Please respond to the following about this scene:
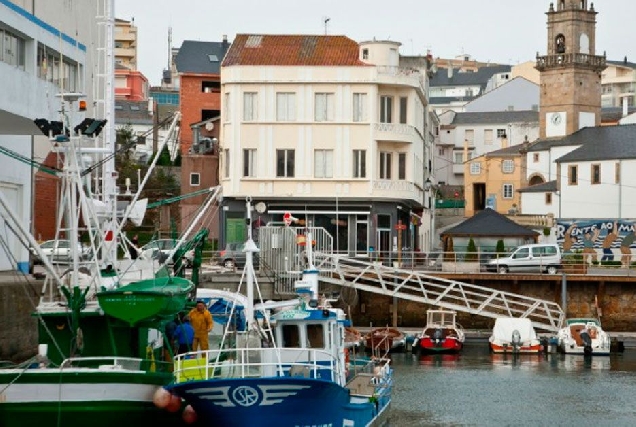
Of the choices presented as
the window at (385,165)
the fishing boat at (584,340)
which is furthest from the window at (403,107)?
the fishing boat at (584,340)

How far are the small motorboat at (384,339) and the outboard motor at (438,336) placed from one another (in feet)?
4.05

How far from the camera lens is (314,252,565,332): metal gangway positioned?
58281mm

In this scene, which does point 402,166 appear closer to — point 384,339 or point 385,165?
point 385,165

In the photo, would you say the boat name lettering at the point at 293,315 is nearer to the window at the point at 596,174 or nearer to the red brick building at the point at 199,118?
the red brick building at the point at 199,118

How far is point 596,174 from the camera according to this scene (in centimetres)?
9631

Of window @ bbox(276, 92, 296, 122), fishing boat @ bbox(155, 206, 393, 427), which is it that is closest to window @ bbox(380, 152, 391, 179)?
window @ bbox(276, 92, 296, 122)

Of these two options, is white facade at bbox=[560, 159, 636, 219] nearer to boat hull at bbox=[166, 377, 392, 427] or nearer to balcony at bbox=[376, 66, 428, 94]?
balcony at bbox=[376, 66, 428, 94]

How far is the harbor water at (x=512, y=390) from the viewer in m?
39.0

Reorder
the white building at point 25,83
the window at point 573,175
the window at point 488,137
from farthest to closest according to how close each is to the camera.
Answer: the window at point 488,137, the window at point 573,175, the white building at point 25,83

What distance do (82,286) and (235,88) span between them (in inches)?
1514

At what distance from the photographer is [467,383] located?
45812 mm

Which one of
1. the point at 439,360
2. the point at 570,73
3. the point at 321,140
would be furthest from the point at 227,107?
the point at 570,73

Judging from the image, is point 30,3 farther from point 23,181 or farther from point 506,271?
point 506,271

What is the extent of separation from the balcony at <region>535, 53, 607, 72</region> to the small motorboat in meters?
63.4
